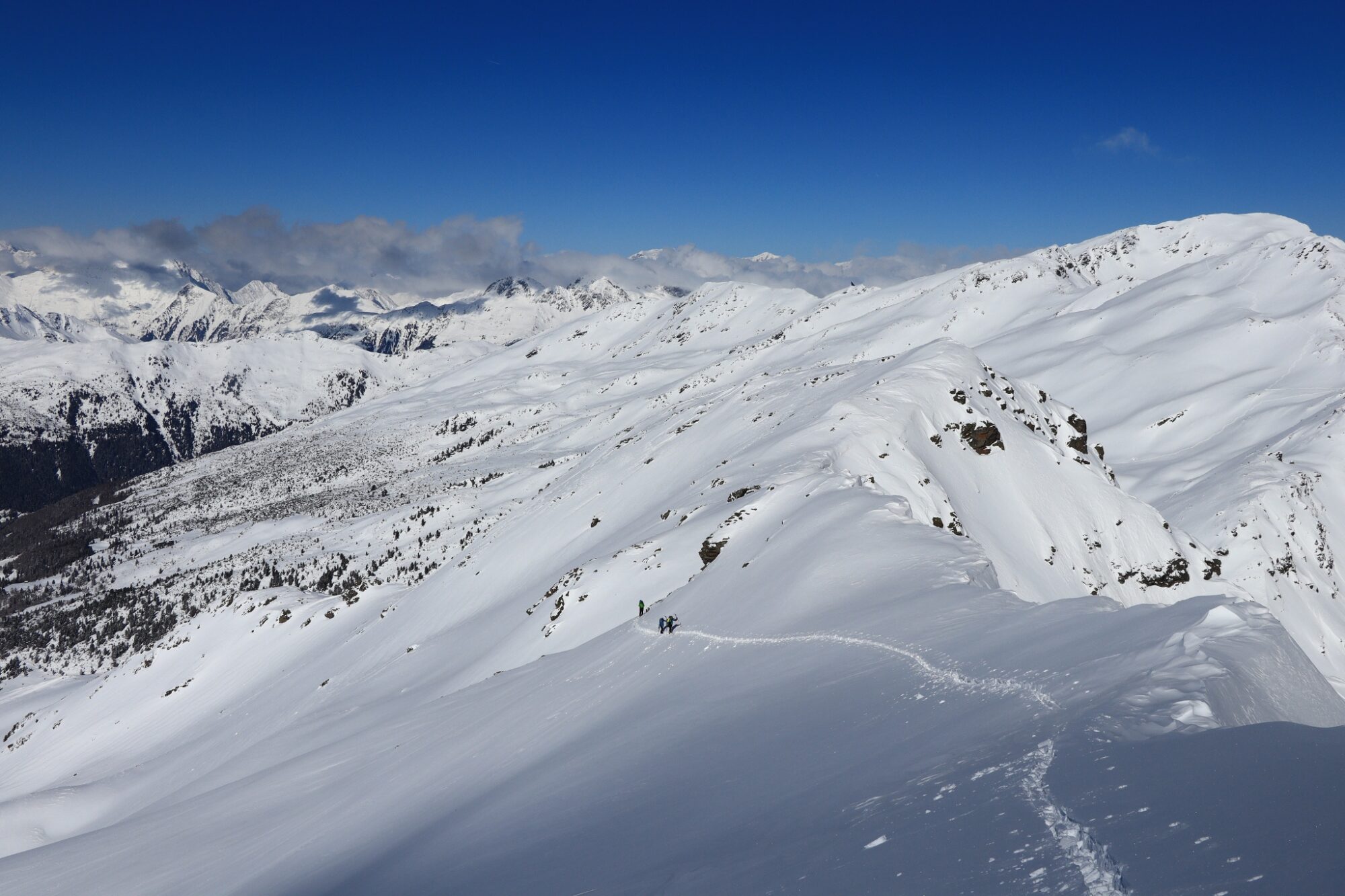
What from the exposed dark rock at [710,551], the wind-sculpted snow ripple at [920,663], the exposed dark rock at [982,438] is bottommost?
the wind-sculpted snow ripple at [920,663]

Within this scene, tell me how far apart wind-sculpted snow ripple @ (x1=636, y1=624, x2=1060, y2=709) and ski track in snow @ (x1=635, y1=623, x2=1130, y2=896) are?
0.04ft

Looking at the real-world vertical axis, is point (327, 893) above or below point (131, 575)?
below

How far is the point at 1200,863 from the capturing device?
6648mm

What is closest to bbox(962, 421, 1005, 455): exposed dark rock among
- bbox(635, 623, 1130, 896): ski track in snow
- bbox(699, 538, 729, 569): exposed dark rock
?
bbox(699, 538, 729, 569): exposed dark rock

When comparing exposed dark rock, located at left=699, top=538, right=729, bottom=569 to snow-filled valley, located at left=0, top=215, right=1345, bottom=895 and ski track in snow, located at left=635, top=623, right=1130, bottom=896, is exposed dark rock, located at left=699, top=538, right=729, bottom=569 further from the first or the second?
ski track in snow, located at left=635, top=623, right=1130, bottom=896

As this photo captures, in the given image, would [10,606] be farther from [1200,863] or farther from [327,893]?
[1200,863]

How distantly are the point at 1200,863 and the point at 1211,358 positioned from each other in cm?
14830

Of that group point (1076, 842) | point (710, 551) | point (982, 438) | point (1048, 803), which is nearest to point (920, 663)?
point (1048, 803)

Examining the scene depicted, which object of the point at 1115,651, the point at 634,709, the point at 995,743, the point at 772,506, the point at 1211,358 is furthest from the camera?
the point at 1211,358

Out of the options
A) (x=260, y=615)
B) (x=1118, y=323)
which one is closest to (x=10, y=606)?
(x=260, y=615)

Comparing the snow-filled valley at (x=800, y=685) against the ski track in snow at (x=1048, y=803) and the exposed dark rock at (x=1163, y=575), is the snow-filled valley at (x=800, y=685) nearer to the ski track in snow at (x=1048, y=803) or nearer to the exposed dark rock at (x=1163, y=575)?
the ski track in snow at (x=1048, y=803)

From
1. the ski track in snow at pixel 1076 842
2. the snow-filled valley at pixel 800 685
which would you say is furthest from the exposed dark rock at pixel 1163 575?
the ski track in snow at pixel 1076 842

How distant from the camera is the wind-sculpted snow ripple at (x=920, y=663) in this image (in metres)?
13.4

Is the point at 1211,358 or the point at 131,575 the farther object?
the point at 131,575
